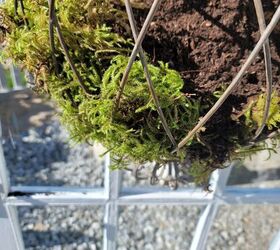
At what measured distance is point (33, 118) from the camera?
1.95 meters

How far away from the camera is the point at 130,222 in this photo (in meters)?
1.64

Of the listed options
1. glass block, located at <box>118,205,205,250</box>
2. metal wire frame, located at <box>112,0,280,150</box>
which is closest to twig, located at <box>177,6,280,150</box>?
metal wire frame, located at <box>112,0,280,150</box>

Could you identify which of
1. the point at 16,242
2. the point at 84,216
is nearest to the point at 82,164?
the point at 84,216

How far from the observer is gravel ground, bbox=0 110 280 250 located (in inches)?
62.7

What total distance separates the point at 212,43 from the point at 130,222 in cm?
125

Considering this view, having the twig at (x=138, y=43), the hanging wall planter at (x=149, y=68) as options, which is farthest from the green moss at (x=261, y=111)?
the twig at (x=138, y=43)

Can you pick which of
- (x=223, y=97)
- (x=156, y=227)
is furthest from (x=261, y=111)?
(x=156, y=227)

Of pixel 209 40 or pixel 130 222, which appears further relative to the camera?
pixel 130 222

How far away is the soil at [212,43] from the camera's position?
17.6 inches

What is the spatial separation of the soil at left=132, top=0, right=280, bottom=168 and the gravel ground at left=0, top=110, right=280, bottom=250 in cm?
119

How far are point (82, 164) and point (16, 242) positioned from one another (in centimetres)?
97

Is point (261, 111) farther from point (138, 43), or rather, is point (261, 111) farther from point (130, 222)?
point (130, 222)

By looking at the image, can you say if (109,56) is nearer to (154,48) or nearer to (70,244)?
(154,48)

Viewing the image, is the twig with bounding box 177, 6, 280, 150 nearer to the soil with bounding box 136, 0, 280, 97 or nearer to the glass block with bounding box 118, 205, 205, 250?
the soil with bounding box 136, 0, 280, 97
